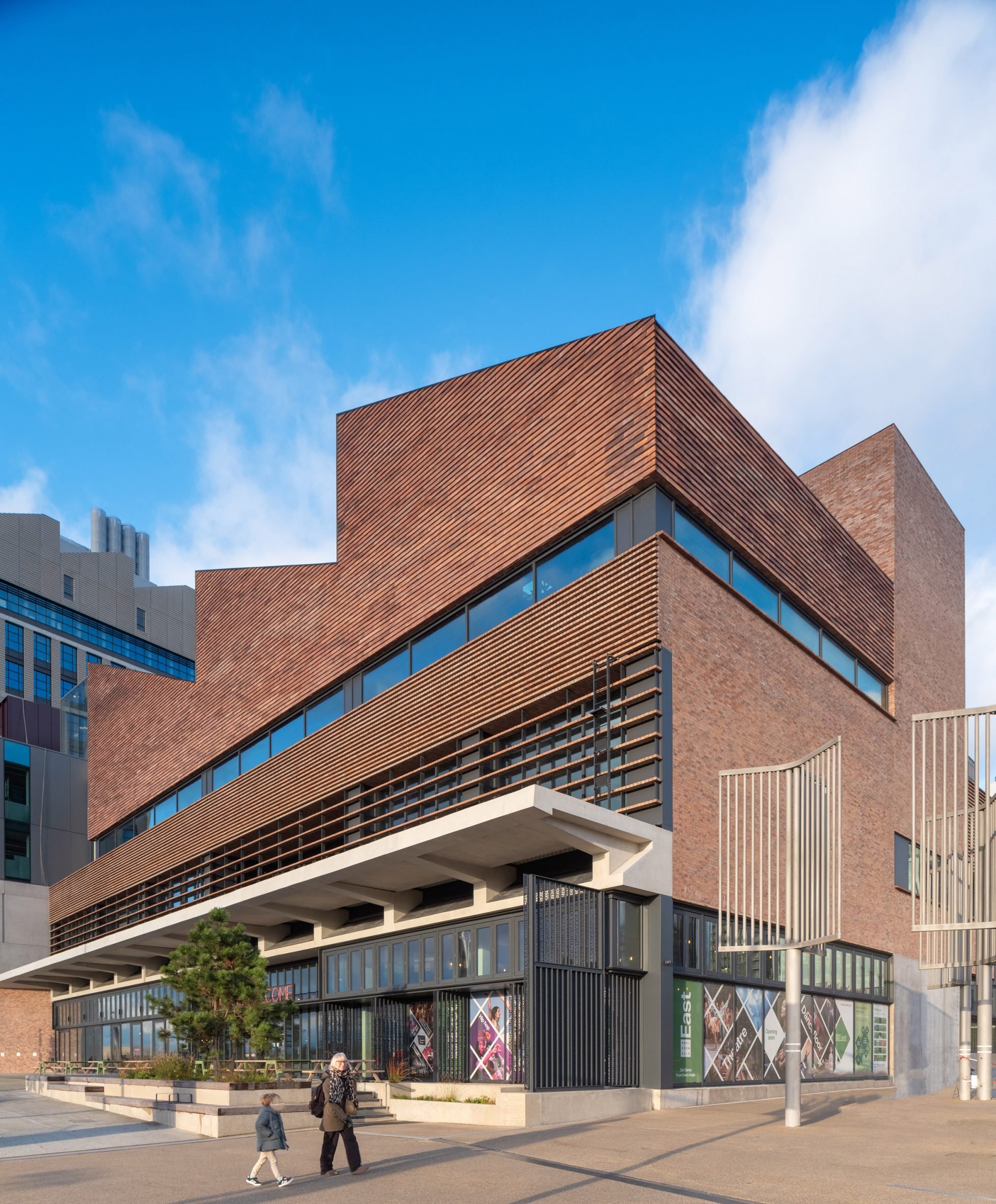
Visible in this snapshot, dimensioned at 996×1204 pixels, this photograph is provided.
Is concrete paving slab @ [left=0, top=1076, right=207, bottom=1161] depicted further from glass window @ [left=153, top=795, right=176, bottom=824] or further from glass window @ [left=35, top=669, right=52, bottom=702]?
glass window @ [left=35, top=669, right=52, bottom=702]

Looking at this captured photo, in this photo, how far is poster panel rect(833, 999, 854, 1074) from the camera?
2906 cm

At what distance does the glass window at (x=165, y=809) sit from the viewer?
148ft

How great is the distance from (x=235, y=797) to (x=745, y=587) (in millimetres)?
20180

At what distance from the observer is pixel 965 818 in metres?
18.5

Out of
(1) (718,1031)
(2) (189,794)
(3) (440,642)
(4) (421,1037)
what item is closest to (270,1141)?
(1) (718,1031)

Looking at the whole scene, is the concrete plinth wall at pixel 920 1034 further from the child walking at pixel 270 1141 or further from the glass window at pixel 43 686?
the glass window at pixel 43 686

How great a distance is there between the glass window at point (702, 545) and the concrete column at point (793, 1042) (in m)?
9.20

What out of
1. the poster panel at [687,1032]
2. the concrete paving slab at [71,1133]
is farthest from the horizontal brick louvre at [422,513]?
the concrete paving slab at [71,1133]

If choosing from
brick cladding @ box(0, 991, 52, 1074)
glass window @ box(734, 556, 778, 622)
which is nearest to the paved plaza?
glass window @ box(734, 556, 778, 622)

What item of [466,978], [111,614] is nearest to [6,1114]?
[466,978]

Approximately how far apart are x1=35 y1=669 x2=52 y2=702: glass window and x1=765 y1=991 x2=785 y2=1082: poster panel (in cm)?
7302

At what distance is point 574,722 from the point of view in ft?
79.0

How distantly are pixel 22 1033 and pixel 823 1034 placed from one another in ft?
145

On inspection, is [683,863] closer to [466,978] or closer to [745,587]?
[466,978]
